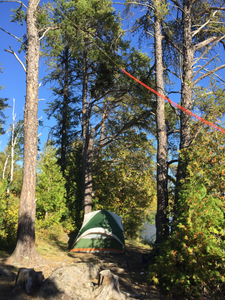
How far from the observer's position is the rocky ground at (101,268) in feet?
14.3

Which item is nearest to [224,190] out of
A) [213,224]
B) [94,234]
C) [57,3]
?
[213,224]

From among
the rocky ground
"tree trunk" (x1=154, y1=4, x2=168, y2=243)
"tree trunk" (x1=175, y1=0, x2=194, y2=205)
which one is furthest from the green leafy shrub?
"tree trunk" (x1=154, y1=4, x2=168, y2=243)

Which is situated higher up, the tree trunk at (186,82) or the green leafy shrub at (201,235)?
the tree trunk at (186,82)

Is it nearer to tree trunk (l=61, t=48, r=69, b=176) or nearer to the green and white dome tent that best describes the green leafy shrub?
the green and white dome tent

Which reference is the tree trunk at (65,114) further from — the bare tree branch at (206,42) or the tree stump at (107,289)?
the tree stump at (107,289)

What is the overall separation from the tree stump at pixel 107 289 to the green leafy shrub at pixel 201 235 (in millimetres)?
1147

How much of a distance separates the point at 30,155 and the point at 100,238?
442 cm

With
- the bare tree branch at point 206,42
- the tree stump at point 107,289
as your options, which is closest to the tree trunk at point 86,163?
the bare tree branch at point 206,42

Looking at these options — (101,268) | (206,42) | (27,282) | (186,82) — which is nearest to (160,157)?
(186,82)

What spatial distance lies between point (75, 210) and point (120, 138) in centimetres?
482

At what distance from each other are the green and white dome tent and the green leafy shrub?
12.4 ft

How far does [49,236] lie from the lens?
10242 mm

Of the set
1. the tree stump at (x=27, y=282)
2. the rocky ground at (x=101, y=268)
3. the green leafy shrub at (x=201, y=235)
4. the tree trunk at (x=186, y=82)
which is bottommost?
the rocky ground at (x=101, y=268)

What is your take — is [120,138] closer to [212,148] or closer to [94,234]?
[94,234]
